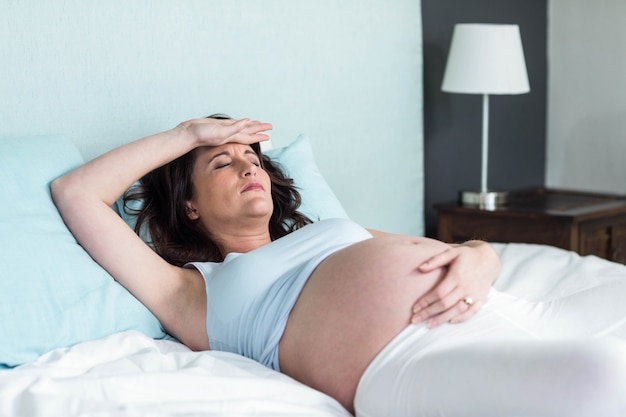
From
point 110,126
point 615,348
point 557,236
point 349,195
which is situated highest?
point 110,126

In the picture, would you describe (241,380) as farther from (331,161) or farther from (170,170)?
(331,161)

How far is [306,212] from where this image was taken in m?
2.14

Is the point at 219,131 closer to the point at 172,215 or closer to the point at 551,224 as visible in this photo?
the point at 172,215

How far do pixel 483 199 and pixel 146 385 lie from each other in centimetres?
210

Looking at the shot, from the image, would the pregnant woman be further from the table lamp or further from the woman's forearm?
the table lamp

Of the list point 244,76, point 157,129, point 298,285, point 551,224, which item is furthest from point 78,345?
point 551,224

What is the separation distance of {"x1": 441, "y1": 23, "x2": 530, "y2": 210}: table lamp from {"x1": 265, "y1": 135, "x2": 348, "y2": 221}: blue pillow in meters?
Answer: 0.99

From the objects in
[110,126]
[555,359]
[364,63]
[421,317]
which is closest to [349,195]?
[364,63]

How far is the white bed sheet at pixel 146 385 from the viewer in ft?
4.00

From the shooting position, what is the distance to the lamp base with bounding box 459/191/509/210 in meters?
3.13

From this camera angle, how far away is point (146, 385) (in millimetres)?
1267

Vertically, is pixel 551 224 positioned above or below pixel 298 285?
below

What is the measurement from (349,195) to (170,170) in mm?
994

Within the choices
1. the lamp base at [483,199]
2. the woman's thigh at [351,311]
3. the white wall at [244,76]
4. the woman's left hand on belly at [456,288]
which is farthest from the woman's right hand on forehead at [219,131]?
the lamp base at [483,199]
